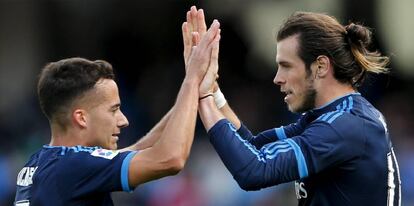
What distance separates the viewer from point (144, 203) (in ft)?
40.8

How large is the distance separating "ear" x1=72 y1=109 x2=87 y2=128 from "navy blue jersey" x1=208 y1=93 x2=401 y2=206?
0.76m

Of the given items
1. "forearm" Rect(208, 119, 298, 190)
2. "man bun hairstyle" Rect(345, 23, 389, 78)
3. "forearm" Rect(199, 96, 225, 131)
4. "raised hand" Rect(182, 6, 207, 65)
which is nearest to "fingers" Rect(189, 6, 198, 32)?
"raised hand" Rect(182, 6, 207, 65)

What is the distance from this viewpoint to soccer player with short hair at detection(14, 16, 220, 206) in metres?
5.52

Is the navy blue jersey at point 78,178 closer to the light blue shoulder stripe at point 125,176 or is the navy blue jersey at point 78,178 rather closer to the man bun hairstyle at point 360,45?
the light blue shoulder stripe at point 125,176

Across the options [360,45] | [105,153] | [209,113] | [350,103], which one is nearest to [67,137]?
[105,153]

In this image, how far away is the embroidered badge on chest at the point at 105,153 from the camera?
5.60 m

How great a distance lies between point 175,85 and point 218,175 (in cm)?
245

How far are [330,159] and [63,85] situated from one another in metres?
1.62

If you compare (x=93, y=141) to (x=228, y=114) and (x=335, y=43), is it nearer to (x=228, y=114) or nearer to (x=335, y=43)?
(x=228, y=114)

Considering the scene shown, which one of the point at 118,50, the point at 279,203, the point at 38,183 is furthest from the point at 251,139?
the point at 118,50

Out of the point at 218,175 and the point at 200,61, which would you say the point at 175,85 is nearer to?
the point at 218,175

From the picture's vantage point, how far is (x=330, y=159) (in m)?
5.62

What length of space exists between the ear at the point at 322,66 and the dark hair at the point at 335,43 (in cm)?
2

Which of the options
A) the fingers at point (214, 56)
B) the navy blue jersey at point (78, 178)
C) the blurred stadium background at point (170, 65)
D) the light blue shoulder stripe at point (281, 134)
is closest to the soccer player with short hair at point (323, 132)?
the fingers at point (214, 56)
